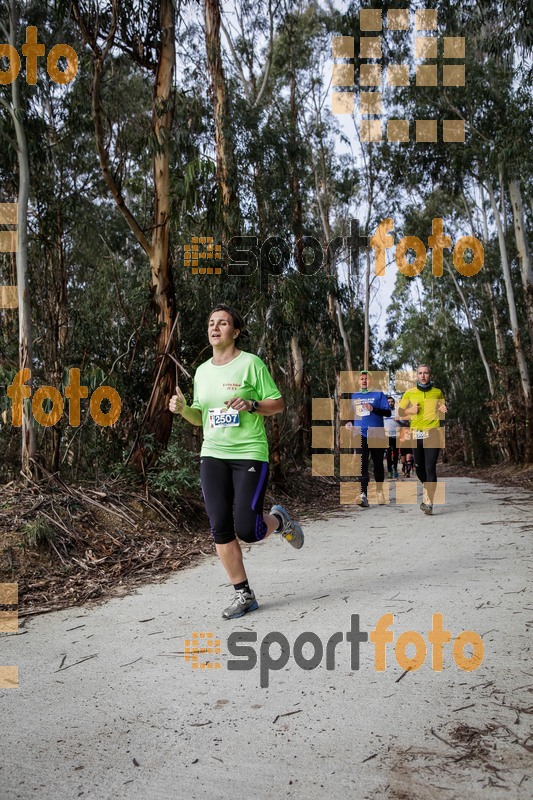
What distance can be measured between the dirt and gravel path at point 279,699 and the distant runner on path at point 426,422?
11.6 ft

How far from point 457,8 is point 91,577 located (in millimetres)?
15544

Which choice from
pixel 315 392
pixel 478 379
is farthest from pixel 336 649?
pixel 478 379

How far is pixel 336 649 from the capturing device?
11.6ft

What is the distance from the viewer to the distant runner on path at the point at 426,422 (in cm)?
870

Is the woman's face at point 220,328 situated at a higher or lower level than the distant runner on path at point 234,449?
higher

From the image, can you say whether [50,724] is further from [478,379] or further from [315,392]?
[478,379]

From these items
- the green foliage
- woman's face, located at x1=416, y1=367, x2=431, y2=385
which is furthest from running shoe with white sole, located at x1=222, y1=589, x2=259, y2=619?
woman's face, located at x1=416, y1=367, x2=431, y2=385

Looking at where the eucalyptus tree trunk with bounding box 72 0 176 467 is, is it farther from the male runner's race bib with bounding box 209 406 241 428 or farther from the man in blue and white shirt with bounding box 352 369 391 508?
the male runner's race bib with bounding box 209 406 241 428

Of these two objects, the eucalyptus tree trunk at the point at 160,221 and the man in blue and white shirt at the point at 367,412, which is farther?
the man in blue and white shirt at the point at 367,412

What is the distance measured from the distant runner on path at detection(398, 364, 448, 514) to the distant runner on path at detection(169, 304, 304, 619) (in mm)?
4715

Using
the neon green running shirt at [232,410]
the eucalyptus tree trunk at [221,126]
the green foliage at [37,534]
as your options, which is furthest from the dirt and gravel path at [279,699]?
the eucalyptus tree trunk at [221,126]

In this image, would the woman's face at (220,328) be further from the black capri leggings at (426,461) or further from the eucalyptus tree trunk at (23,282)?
the black capri leggings at (426,461)

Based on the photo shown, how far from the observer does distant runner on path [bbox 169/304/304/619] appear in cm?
430

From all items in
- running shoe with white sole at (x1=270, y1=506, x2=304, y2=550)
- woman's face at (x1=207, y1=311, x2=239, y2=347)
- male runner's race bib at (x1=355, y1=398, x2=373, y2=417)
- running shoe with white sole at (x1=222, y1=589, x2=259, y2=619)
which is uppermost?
woman's face at (x1=207, y1=311, x2=239, y2=347)
